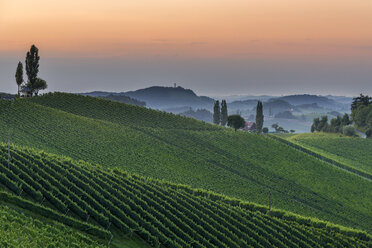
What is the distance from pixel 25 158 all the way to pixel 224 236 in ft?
60.2

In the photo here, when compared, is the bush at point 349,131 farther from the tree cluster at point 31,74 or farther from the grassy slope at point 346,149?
the tree cluster at point 31,74

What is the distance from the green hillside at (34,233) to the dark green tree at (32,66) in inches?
3120

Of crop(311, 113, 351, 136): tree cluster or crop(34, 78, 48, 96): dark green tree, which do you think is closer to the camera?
crop(34, 78, 48, 96): dark green tree

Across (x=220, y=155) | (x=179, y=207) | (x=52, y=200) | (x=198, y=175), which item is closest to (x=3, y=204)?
(x=52, y=200)

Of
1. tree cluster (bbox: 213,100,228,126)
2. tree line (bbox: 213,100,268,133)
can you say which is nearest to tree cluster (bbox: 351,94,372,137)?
tree line (bbox: 213,100,268,133)

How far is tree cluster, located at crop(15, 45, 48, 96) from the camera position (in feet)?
340

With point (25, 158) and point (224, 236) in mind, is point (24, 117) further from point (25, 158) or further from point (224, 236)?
point (224, 236)

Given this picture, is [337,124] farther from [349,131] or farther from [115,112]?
[115,112]

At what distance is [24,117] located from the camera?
237 ft

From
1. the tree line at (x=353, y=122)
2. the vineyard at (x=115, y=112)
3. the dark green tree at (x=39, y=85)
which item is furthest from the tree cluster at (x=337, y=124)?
the dark green tree at (x=39, y=85)

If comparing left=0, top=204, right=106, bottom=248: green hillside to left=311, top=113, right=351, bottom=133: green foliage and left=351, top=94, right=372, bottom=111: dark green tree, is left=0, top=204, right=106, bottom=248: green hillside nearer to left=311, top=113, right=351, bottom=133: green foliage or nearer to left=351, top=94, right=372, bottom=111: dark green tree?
left=311, top=113, right=351, bottom=133: green foliage

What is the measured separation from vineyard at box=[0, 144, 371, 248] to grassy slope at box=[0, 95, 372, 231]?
46.8 feet

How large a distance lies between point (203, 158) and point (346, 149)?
49.7 metres

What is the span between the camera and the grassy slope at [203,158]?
62.1 m
